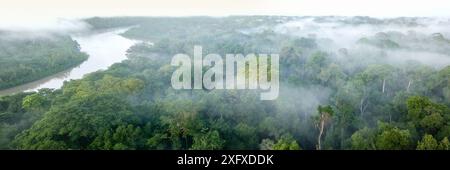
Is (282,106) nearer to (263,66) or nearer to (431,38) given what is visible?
(263,66)

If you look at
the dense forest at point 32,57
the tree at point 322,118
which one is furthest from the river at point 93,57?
the tree at point 322,118

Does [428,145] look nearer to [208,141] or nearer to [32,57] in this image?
[208,141]

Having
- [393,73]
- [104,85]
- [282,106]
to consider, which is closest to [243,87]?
[282,106]

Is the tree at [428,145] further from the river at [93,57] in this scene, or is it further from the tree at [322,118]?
the river at [93,57]

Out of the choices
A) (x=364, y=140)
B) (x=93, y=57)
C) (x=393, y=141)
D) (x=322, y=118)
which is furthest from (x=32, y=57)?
(x=393, y=141)
